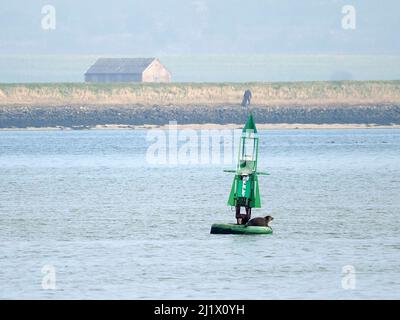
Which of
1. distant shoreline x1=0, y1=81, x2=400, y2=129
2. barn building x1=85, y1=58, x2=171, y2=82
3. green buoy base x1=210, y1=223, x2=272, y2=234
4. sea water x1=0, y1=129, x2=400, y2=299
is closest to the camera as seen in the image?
sea water x1=0, y1=129, x2=400, y2=299

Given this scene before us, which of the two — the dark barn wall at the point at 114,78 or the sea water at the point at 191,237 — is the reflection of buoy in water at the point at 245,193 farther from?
the dark barn wall at the point at 114,78

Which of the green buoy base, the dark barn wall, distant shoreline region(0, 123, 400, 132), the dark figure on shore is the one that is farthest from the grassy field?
the green buoy base

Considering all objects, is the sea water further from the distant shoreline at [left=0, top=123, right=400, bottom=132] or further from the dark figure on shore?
the dark figure on shore

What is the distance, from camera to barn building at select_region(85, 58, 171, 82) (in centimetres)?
18825

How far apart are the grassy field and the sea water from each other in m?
97.6

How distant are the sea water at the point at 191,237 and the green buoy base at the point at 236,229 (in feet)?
1.05

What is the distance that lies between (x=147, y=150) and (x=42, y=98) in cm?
6860

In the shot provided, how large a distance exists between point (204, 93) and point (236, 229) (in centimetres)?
14105

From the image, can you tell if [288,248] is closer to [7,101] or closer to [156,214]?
[156,214]

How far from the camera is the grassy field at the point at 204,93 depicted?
169750mm

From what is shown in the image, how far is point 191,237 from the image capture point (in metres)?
37.7

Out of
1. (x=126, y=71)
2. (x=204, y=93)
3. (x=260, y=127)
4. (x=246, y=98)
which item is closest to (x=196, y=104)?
(x=246, y=98)

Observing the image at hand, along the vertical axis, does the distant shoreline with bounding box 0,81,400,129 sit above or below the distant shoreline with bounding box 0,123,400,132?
above

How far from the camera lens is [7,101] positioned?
6777 inches
